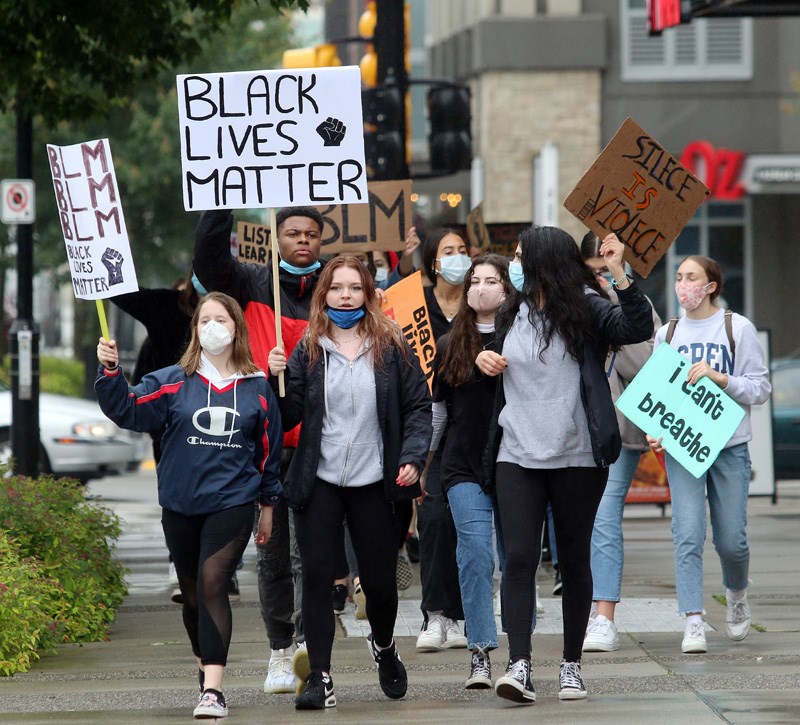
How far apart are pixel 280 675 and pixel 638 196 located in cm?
262

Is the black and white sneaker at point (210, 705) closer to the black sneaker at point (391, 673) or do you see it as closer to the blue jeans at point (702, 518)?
the black sneaker at point (391, 673)

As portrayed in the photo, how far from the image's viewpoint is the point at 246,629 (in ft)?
28.6

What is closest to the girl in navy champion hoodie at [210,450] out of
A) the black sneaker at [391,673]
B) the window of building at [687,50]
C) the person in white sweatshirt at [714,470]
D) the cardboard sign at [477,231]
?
the black sneaker at [391,673]

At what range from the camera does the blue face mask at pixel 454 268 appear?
8750 millimetres

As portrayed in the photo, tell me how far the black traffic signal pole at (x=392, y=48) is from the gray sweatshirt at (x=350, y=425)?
6.50 metres

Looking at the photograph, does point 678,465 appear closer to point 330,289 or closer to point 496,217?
point 330,289

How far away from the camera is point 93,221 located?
22.4ft

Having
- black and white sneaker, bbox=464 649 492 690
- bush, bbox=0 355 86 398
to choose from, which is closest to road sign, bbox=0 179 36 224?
black and white sneaker, bbox=464 649 492 690

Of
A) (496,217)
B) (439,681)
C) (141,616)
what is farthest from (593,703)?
(496,217)

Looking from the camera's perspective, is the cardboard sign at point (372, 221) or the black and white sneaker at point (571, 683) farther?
the cardboard sign at point (372, 221)

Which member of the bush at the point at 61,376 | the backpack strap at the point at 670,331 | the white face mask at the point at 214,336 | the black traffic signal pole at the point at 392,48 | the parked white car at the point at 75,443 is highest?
the black traffic signal pole at the point at 392,48

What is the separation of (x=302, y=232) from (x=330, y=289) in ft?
2.16

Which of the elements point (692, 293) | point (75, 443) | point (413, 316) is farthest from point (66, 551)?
point (75, 443)

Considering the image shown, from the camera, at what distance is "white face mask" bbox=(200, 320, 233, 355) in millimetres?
6480
